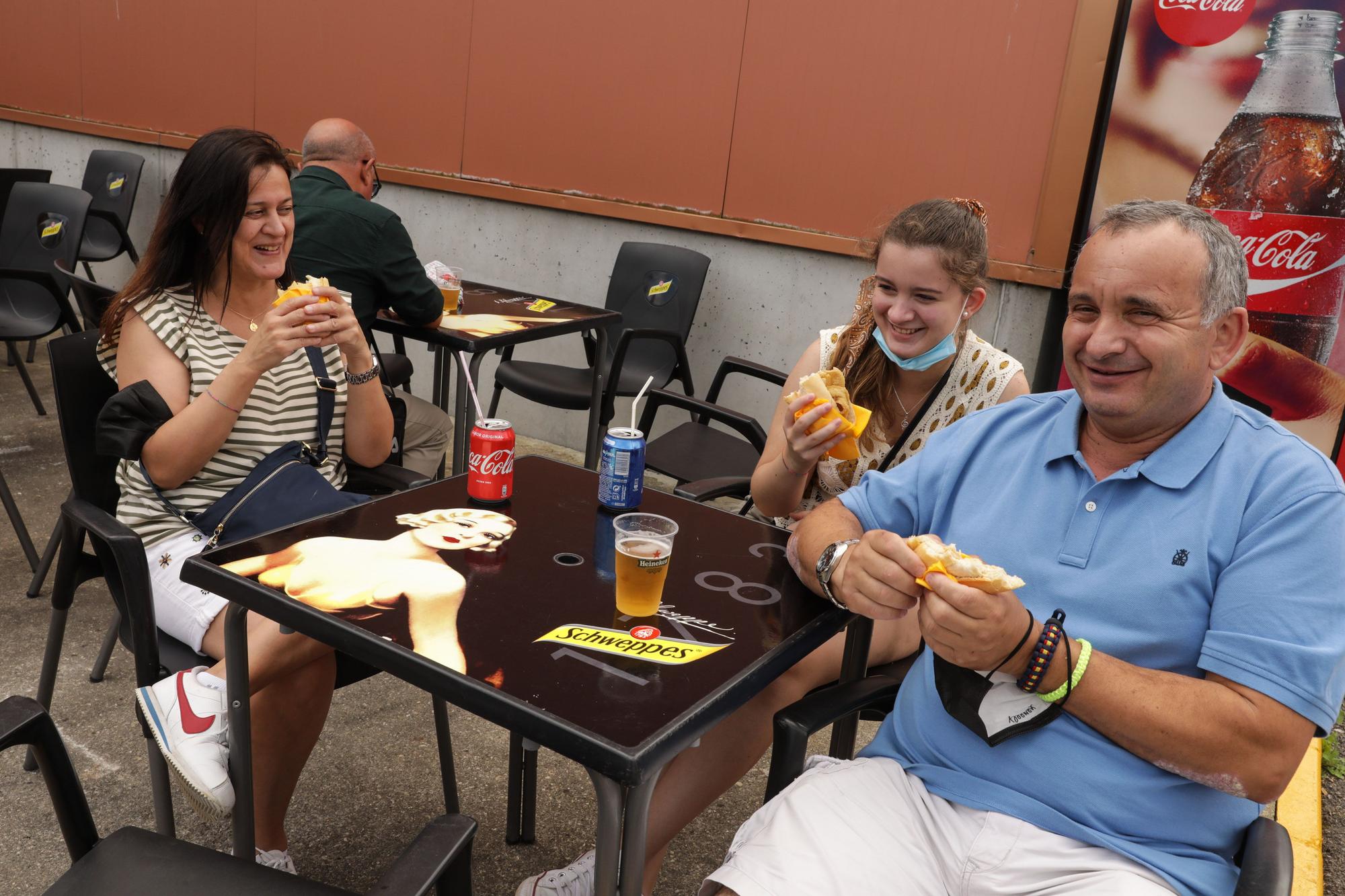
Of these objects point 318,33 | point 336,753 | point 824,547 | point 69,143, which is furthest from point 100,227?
point 824,547

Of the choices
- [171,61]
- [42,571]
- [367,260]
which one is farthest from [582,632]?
[171,61]

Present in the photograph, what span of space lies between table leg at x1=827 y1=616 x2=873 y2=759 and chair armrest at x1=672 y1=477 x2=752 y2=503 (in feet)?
2.16

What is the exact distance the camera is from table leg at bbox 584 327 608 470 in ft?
13.7

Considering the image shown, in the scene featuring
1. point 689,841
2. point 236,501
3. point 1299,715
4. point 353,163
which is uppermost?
point 353,163

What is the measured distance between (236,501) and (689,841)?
1.32 meters

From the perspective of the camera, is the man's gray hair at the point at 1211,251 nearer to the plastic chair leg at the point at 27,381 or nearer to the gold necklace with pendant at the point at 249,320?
the gold necklace with pendant at the point at 249,320

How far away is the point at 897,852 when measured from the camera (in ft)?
A: 5.00

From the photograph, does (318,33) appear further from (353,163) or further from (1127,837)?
(1127,837)

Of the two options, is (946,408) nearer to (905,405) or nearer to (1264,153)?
(905,405)

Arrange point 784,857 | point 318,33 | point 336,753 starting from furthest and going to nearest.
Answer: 1. point 318,33
2. point 336,753
3. point 784,857

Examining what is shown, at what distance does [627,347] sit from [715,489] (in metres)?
1.91

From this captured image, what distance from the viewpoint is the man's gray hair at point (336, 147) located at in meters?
3.81

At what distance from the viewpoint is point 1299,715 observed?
1371mm

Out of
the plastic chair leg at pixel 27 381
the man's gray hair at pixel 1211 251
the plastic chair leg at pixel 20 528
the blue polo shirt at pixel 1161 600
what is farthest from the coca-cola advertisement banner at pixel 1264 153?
the plastic chair leg at pixel 27 381
